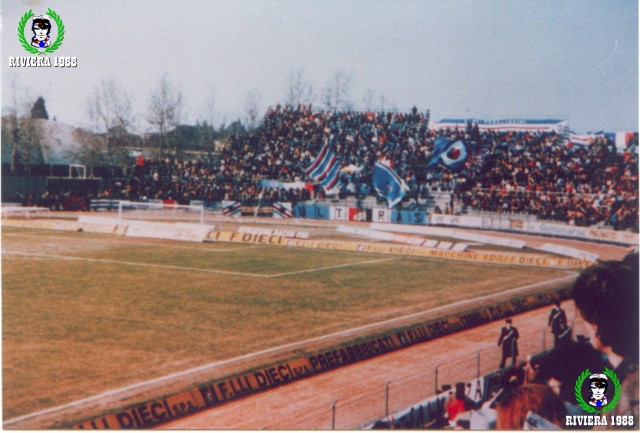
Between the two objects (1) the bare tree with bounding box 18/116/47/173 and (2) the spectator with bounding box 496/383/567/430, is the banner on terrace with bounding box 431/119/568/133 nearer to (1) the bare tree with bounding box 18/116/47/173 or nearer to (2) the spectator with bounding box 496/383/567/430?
(1) the bare tree with bounding box 18/116/47/173

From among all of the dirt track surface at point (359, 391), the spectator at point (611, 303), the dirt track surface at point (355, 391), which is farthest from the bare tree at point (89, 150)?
the spectator at point (611, 303)

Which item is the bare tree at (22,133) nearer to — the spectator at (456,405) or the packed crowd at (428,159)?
the packed crowd at (428,159)

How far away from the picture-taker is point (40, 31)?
43.0ft

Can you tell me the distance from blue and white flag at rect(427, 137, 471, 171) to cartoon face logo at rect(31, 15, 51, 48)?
28335mm

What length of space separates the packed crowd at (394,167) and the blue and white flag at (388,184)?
667 millimetres

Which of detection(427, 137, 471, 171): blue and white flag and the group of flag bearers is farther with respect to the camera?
the group of flag bearers

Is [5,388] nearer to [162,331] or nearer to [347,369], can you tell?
[162,331]

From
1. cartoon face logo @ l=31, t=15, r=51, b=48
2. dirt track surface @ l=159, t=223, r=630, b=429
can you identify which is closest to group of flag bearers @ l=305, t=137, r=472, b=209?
dirt track surface @ l=159, t=223, r=630, b=429

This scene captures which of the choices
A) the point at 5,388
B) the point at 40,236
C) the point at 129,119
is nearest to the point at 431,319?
the point at 5,388

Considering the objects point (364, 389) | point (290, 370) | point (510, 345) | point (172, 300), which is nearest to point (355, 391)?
point (364, 389)

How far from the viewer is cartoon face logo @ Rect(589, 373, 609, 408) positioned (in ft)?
27.3

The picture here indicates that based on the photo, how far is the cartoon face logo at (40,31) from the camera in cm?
1301

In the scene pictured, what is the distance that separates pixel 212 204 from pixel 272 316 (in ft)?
88.5

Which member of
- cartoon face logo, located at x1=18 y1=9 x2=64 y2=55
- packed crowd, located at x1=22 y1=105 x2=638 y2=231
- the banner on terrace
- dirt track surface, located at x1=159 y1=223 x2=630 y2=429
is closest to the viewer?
dirt track surface, located at x1=159 y1=223 x2=630 y2=429
